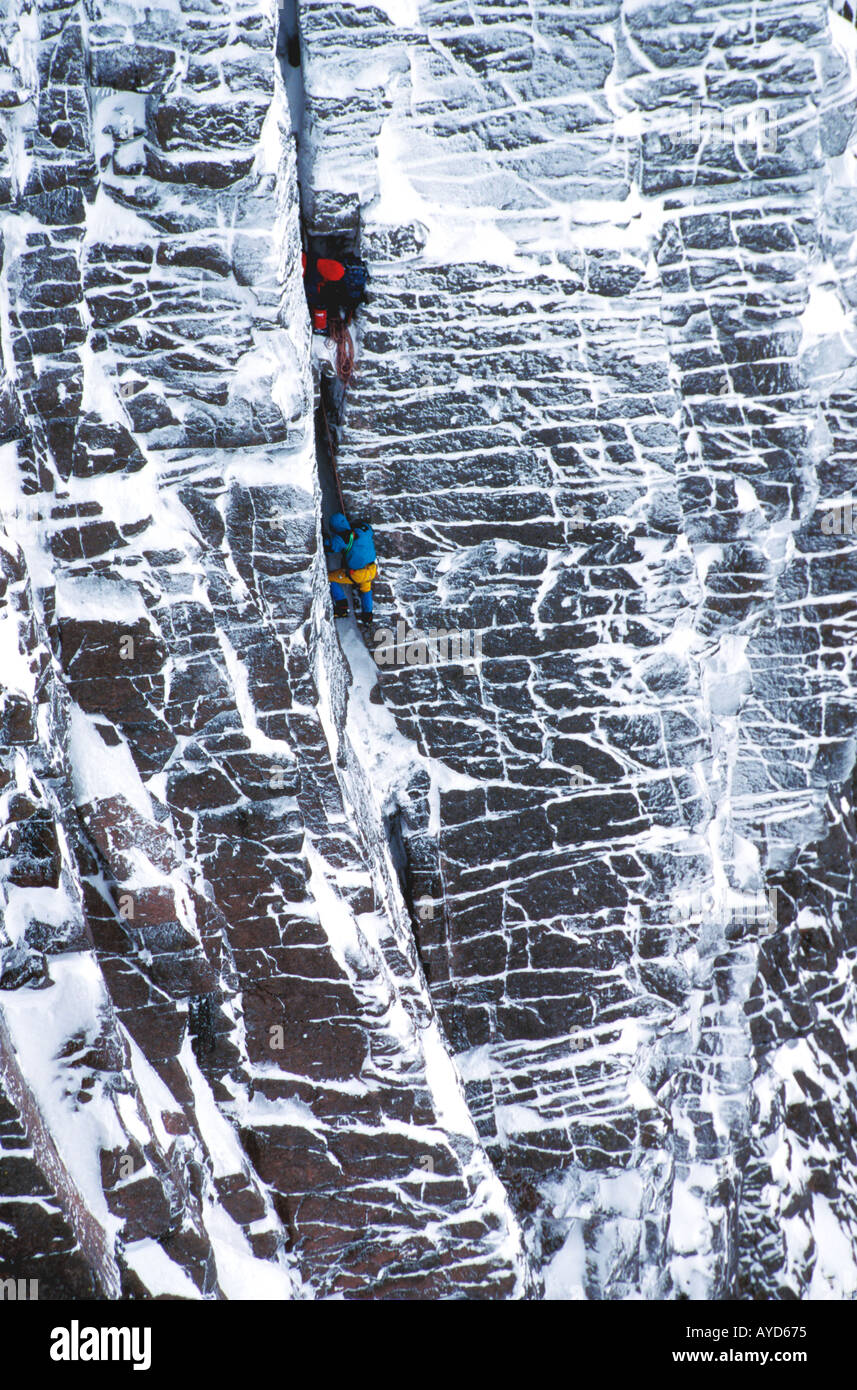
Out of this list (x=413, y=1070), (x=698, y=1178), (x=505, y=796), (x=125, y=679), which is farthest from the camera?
(x=698, y=1178)

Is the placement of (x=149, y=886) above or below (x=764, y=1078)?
above

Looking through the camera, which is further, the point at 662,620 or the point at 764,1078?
the point at 764,1078

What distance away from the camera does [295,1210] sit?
24.4 feet

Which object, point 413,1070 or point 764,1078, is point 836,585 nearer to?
point 764,1078

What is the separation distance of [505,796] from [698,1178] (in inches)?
121

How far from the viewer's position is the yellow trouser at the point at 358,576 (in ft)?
24.1

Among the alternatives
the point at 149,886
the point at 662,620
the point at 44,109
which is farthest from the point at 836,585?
the point at 44,109

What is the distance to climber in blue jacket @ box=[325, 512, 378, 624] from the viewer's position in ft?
24.0
